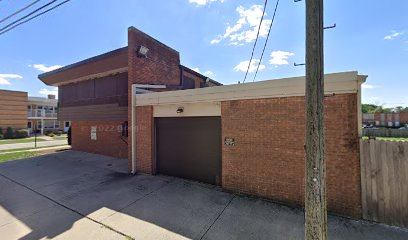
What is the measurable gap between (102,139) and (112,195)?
7.67 meters

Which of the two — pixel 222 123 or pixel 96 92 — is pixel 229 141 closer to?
pixel 222 123

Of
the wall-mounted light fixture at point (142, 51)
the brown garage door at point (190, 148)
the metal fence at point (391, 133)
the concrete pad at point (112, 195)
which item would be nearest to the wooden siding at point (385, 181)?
the brown garage door at point (190, 148)

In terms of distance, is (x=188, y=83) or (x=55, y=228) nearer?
(x=55, y=228)

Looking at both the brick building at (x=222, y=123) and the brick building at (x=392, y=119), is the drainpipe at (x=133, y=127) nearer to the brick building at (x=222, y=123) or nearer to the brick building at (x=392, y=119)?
the brick building at (x=222, y=123)

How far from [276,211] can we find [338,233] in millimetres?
1292

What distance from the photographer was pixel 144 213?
4.79 meters

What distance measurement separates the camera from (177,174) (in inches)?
296

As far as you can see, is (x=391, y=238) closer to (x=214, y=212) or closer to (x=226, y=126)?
(x=214, y=212)

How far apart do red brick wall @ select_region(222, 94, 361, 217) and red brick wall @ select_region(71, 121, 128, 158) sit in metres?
7.65

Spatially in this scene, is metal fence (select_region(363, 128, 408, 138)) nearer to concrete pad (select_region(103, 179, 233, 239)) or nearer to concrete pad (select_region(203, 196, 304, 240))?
concrete pad (select_region(203, 196, 304, 240))

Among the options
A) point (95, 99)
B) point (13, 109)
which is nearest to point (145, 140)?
point (95, 99)

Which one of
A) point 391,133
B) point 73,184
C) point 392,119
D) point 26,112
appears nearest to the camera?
point 73,184

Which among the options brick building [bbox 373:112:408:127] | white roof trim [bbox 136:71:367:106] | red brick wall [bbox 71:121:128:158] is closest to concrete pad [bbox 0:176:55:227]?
white roof trim [bbox 136:71:367:106]

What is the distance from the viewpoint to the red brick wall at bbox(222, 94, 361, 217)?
14.8 ft
